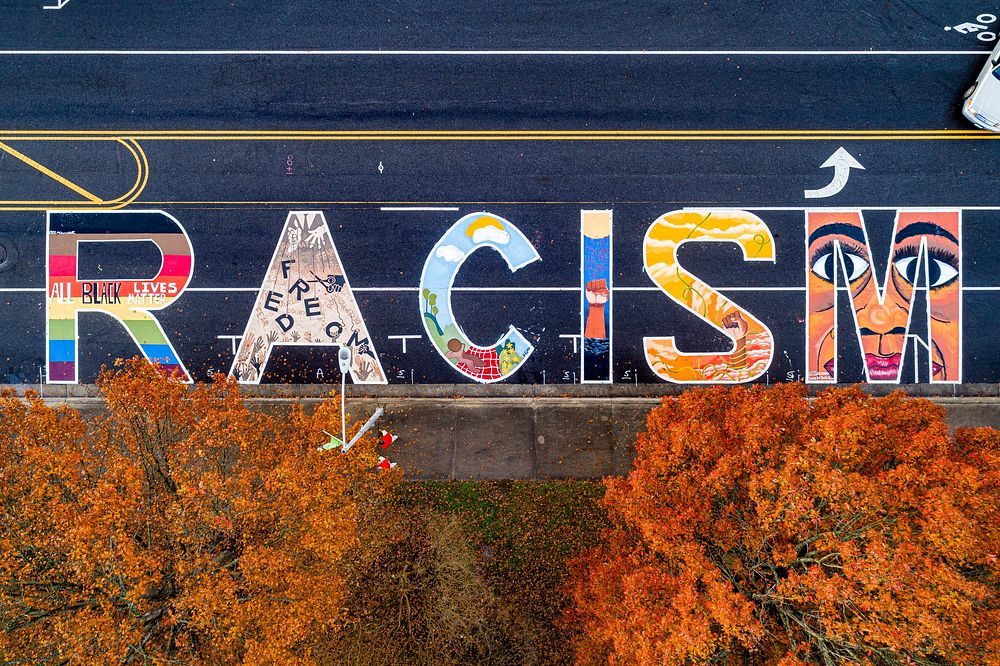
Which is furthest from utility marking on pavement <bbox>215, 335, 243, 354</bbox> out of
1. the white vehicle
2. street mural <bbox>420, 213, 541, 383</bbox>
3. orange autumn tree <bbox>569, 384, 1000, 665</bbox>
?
the white vehicle

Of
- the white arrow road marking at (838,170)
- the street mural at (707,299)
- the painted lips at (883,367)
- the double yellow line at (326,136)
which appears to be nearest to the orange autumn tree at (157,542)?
the double yellow line at (326,136)

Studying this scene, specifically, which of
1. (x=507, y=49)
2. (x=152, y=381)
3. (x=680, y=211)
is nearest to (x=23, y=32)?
(x=152, y=381)

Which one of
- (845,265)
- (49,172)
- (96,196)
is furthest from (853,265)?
(49,172)

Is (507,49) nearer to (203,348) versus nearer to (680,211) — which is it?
(680,211)

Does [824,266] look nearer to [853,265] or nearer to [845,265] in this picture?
[845,265]

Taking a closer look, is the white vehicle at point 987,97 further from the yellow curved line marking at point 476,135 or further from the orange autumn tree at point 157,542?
the orange autumn tree at point 157,542

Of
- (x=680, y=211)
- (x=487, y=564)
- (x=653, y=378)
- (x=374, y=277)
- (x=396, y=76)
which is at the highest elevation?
(x=396, y=76)
